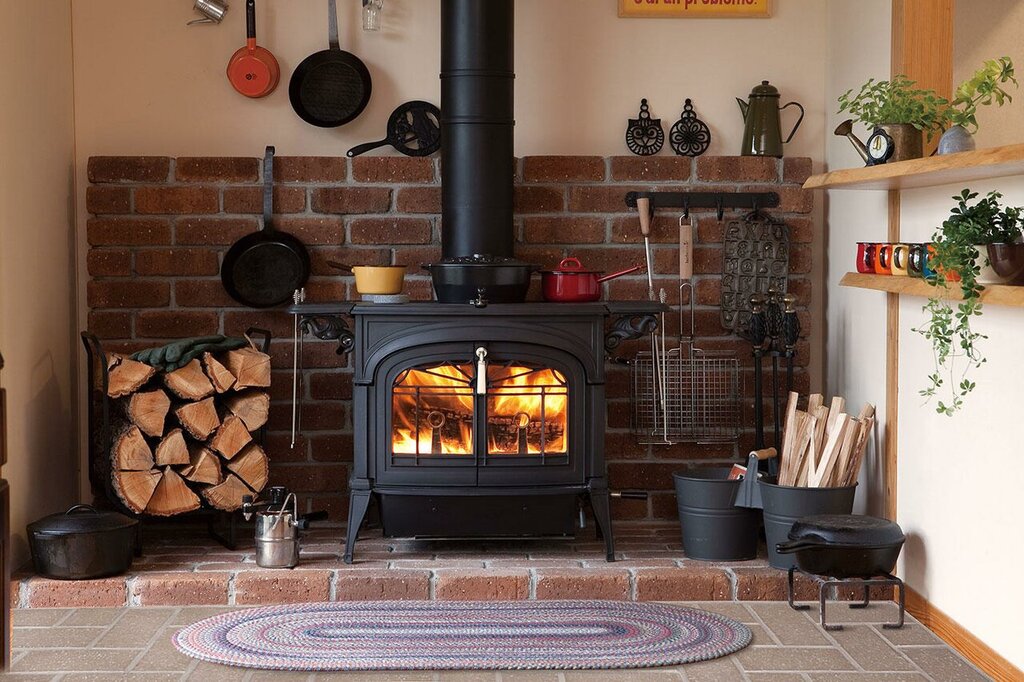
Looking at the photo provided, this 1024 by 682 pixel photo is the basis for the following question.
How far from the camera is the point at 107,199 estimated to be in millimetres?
4008

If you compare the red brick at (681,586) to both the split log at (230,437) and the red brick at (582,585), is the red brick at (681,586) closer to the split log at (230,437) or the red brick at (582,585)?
the red brick at (582,585)

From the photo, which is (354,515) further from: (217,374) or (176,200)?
(176,200)

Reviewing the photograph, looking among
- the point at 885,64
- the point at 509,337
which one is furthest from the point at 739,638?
the point at 885,64

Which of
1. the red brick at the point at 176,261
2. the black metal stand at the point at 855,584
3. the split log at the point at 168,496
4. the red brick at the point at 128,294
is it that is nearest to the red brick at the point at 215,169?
the red brick at the point at 176,261

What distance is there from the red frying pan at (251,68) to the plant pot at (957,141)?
2.20m

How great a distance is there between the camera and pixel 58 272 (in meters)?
3.92

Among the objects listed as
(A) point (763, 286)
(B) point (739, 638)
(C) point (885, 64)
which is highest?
(C) point (885, 64)

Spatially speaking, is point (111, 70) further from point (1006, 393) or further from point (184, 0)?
point (1006, 393)

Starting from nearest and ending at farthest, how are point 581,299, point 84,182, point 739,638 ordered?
1. point 739,638
2. point 581,299
3. point 84,182

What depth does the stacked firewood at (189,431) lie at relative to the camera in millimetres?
3643

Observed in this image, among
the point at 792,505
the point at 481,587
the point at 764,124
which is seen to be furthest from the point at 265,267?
the point at 792,505

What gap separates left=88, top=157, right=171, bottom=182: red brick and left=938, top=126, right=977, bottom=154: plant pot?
2.42m

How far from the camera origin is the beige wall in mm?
3547

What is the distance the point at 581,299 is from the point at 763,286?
699mm
